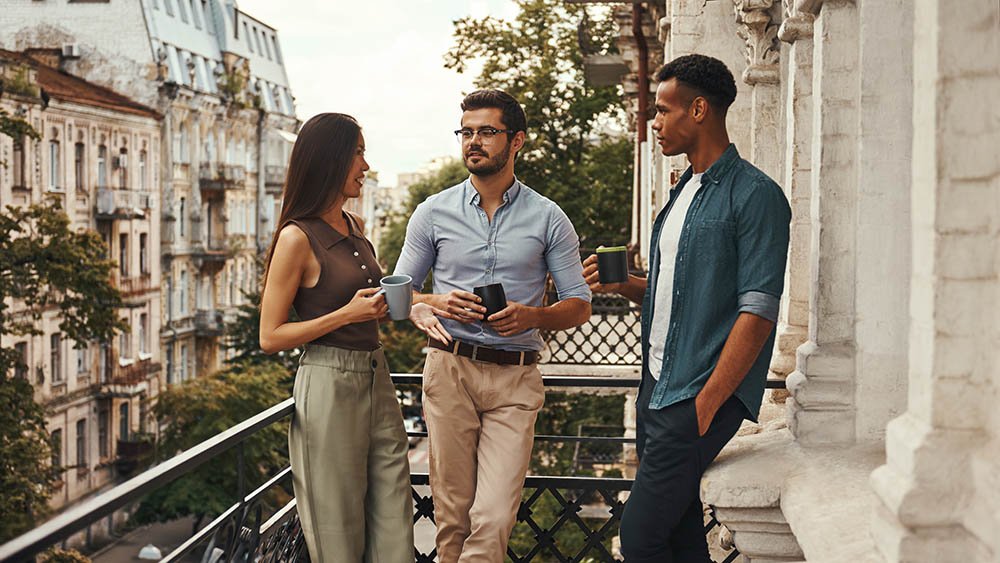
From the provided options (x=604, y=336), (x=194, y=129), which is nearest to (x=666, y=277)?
(x=604, y=336)

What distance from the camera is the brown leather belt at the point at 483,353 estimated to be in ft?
13.6

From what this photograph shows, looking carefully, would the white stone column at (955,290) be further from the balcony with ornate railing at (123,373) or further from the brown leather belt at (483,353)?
the balcony with ornate railing at (123,373)

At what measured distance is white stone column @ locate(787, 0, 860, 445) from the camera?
13.1 feet

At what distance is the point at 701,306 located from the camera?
3.33m

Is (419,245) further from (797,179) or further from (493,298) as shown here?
(797,179)

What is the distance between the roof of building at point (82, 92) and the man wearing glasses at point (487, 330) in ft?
104

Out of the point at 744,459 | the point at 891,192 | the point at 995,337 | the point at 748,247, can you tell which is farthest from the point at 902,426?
the point at 891,192

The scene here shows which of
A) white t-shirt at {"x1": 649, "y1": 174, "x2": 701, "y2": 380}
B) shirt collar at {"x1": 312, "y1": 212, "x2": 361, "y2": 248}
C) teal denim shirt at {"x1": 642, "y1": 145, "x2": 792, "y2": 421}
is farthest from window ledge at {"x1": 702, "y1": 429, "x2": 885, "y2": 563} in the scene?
shirt collar at {"x1": 312, "y1": 212, "x2": 361, "y2": 248}

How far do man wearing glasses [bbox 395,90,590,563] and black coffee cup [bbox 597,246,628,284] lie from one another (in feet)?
1.12

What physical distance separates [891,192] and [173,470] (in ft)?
8.31

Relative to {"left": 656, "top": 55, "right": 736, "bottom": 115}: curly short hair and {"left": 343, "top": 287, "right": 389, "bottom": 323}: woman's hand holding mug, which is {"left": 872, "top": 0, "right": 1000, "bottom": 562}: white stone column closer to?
{"left": 656, "top": 55, "right": 736, "bottom": 115}: curly short hair

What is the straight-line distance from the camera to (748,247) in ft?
10.8

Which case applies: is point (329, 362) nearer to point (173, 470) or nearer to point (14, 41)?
point (173, 470)

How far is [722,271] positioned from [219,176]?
5044 centimetres
